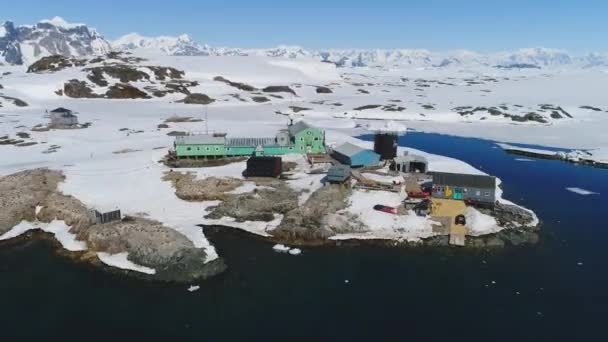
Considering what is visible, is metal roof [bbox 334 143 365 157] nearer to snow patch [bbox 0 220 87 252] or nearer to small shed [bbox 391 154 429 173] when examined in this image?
small shed [bbox 391 154 429 173]

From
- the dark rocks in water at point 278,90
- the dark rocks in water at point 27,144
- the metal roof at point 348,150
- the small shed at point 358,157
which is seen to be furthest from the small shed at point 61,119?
the dark rocks in water at point 278,90

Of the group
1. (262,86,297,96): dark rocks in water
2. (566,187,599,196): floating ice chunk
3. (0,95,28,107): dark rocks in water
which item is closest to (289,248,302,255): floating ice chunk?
(566,187,599,196): floating ice chunk

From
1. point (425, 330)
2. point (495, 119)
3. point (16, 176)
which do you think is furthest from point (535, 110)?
point (16, 176)

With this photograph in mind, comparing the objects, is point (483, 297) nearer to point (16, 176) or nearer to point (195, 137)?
point (195, 137)

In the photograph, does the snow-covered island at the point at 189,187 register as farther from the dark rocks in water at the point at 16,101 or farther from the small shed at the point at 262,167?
the small shed at the point at 262,167

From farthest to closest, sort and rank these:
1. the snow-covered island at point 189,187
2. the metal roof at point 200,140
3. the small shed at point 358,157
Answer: the metal roof at point 200,140
the small shed at point 358,157
the snow-covered island at point 189,187

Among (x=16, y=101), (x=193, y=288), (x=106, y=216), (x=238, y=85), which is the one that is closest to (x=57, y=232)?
(x=106, y=216)

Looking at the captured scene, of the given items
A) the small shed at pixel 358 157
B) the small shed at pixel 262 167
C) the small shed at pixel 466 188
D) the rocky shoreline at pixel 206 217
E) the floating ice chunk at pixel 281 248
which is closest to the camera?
the rocky shoreline at pixel 206 217
